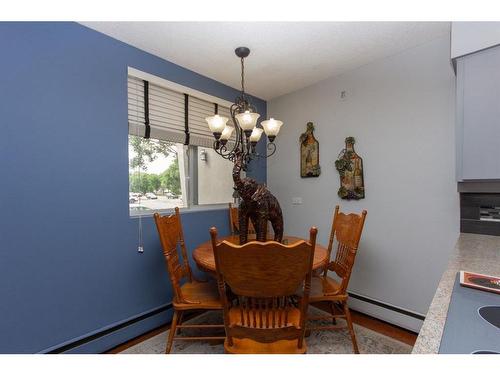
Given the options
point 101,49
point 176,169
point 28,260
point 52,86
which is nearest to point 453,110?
point 176,169

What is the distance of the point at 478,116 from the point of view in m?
1.49

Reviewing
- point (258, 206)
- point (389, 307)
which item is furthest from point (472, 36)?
point (389, 307)

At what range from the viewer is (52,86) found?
1619 mm

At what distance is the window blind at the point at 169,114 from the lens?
2.09 metres

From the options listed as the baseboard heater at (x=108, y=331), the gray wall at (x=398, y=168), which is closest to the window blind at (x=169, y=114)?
the gray wall at (x=398, y=168)

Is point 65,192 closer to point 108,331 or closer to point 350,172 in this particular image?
point 108,331

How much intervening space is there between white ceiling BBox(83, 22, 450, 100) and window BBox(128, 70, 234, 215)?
353 millimetres

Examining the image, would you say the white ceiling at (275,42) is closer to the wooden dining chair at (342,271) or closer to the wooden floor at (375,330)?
the wooden dining chair at (342,271)

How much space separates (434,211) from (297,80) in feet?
6.16

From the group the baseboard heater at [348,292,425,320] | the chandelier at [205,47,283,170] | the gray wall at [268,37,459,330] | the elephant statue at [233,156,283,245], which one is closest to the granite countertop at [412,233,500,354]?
the gray wall at [268,37,459,330]

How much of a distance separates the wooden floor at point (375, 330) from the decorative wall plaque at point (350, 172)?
1173 mm

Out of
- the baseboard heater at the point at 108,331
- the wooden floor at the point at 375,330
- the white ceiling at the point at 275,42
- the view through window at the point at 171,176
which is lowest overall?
the wooden floor at the point at 375,330

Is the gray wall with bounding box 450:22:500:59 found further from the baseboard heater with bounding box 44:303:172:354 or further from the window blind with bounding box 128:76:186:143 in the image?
the baseboard heater with bounding box 44:303:172:354

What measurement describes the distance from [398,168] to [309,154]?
36.9 inches
